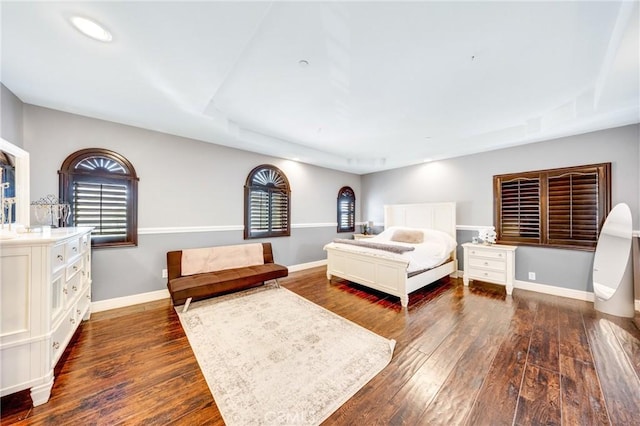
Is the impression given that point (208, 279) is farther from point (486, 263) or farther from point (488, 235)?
point (488, 235)

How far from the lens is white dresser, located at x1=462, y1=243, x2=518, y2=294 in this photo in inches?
147

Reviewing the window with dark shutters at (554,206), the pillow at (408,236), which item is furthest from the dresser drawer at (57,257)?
the window with dark shutters at (554,206)

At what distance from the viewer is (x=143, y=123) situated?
10.5 feet

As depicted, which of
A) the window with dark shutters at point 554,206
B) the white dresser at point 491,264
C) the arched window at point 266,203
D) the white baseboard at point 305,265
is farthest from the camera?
the white baseboard at point 305,265

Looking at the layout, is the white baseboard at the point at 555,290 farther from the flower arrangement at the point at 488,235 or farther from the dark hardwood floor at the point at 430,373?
the flower arrangement at the point at 488,235

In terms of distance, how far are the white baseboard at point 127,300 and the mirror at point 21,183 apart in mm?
1269

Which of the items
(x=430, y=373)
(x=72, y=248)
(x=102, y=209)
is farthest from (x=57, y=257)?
(x=430, y=373)

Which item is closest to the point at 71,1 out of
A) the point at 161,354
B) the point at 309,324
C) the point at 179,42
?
the point at 179,42

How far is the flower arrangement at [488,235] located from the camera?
4.13 m

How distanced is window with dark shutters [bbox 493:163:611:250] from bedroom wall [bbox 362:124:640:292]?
0.36ft

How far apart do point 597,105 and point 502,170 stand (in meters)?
1.73

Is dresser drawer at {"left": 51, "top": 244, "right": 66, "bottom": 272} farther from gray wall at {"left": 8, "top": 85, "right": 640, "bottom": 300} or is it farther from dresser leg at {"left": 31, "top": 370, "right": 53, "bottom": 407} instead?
gray wall at {"left": 8, "top": 85, "right": 640, "bottom": 300}

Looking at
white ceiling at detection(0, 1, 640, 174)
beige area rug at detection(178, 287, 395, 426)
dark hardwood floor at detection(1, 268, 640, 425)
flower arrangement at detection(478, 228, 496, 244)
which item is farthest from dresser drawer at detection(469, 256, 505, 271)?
beige area rug at detection(178, 287, 395, 426)

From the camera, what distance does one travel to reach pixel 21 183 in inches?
97.7
